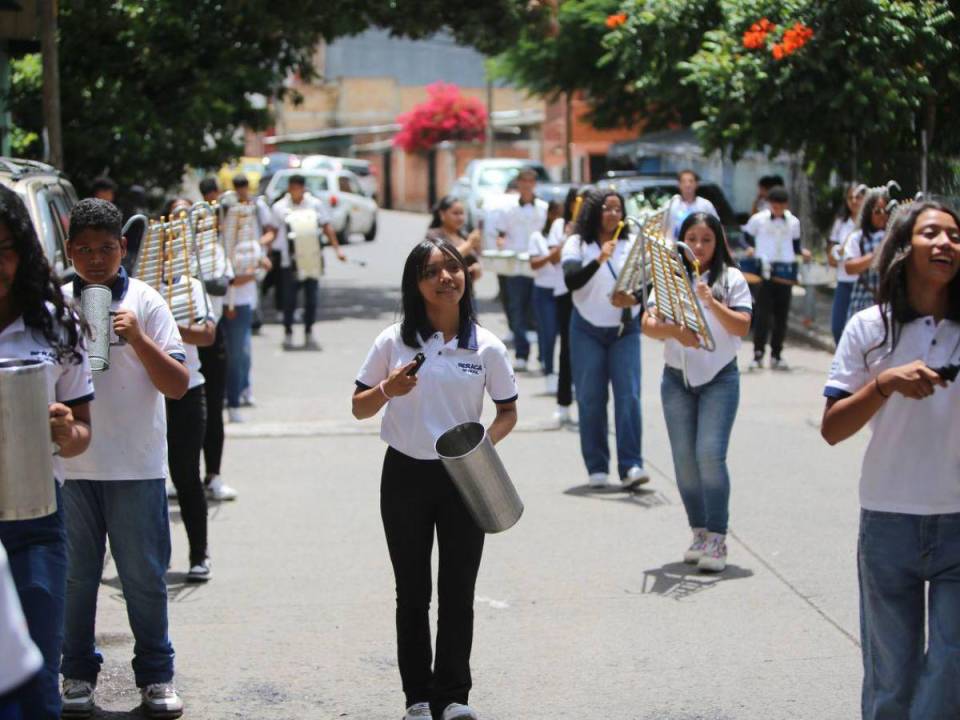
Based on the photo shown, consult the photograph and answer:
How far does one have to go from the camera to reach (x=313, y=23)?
20859mm

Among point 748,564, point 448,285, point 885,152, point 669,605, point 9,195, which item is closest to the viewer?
point 9,195

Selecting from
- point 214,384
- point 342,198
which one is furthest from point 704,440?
point 342,198

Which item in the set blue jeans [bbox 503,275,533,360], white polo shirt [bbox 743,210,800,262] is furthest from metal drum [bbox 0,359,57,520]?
white polo shirt [bbox 743,210,800,262]

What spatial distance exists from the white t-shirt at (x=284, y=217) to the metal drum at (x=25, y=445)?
41.6 feet

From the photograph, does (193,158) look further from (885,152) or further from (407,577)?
(407,577)

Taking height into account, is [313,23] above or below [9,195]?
above

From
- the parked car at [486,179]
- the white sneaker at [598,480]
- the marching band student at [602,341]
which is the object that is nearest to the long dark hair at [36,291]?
the marching band student at [602,341]

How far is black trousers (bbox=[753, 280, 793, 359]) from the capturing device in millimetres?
15334

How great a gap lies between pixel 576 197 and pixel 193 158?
361 inches

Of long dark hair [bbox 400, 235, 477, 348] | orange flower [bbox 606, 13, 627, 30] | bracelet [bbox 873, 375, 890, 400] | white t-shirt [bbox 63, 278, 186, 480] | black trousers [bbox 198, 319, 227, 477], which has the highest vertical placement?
orange flower [bbox 606, 13, 627, 30]

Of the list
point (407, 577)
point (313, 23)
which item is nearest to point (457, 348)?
point (407, 577)

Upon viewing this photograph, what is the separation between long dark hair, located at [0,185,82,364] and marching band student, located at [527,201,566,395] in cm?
838

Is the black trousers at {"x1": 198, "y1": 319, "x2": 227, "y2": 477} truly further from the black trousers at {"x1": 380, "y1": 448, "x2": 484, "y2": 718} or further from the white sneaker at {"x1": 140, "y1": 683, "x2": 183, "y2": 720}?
the black trousers at {"x1": 380, "y1": 448, "x2": 484, "y2": 718}

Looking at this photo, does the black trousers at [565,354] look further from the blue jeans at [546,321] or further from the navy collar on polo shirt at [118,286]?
the navy collar on polo shirt at [118,286]
